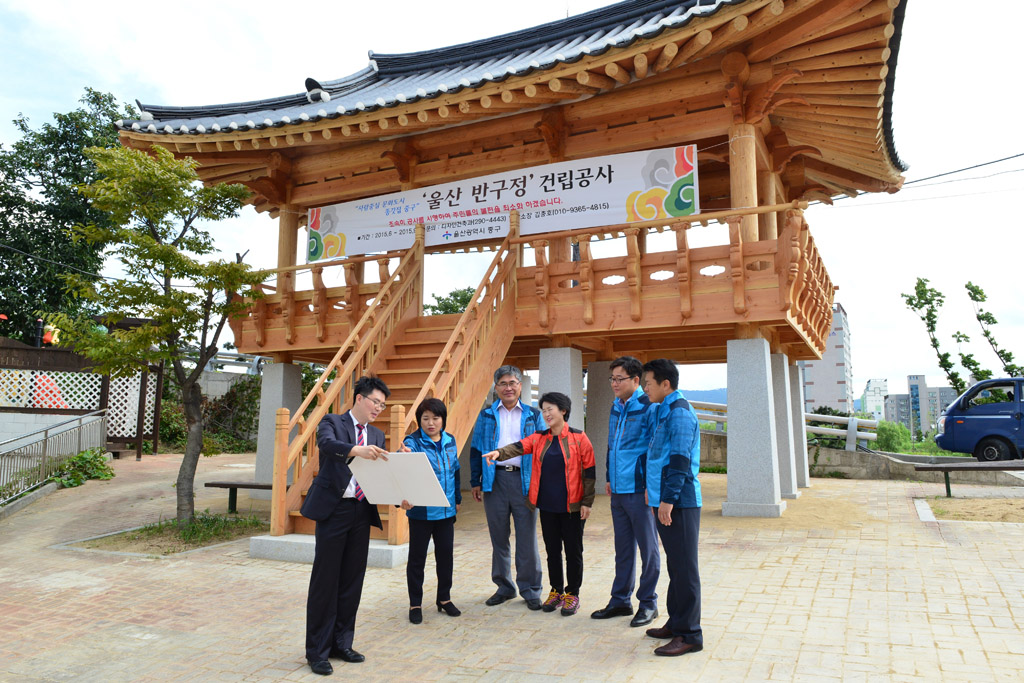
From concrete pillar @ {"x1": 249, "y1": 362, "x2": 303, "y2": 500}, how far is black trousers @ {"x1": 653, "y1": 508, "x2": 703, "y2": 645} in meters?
8.71

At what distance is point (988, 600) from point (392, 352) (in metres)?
7.20

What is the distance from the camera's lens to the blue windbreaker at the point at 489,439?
203 inches

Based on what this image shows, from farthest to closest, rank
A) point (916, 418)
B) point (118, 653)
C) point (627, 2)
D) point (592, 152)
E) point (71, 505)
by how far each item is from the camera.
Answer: point (916, 418)
point (627, 2)
point (71, 505)
point (592, 152)
point (118, 653)

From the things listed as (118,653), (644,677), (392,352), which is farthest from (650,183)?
(118,653)

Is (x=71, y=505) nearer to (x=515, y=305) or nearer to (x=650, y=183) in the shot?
(x=515, y=305)

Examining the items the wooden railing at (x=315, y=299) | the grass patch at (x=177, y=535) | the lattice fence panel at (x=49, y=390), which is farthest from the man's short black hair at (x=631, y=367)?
the lattice fence panel at (x=49, y=390)

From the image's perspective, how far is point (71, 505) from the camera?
36.2 ft

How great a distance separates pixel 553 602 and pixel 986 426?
1387cm

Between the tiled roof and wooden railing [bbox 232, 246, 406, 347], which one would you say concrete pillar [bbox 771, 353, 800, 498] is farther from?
wooden railing [bbox 232, 246, 406, 347]

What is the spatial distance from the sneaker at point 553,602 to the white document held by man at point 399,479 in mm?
1385

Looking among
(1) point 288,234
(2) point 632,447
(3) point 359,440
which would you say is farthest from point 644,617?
(1) point 288,234

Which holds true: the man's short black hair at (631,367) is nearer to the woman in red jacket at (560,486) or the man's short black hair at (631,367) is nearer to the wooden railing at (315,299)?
the woman in red jacket at (560,486)

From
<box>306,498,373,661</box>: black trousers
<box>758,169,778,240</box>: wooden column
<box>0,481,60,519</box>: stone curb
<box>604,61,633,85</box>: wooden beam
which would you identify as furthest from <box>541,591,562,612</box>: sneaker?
<box>0,481,60,519</box>: stone curb

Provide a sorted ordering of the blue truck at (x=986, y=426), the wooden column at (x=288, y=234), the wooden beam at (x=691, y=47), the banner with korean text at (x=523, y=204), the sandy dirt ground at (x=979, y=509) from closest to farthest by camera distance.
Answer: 1. the wooden beam at (x=691, y=47)
2. the sandy dirt ground at (x=979, y=509)
3. the banner with korean text at (x=523, y=204)
4. the wooden column at (x=288, y=234)
5. the blue truck at (x=986, y=426)
